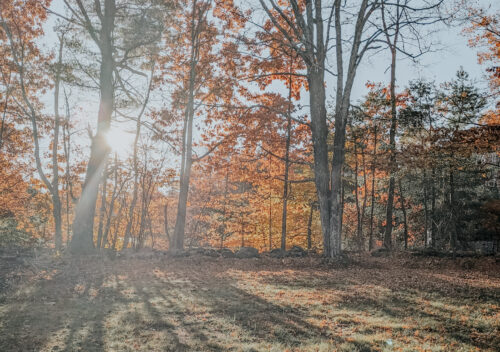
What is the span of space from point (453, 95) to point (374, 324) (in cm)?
1593

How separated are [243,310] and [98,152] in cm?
1030

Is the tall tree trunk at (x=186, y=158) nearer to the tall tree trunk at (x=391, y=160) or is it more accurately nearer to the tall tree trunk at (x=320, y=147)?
the tall tree trunk at (x=320, y=147)

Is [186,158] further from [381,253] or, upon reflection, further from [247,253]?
[381,253]

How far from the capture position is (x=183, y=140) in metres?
15.5

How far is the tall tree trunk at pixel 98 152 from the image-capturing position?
12.6 metres

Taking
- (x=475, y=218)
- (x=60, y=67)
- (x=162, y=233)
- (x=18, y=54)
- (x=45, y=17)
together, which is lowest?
(x=162, y=233)

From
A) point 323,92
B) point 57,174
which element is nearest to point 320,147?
point 323,92

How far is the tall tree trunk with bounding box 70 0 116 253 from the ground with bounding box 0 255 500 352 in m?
3.22

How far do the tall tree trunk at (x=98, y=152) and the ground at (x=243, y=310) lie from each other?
322 centimetres

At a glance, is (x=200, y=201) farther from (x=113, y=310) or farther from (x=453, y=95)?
(x=113, y=310)

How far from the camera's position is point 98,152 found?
13102 millimetres

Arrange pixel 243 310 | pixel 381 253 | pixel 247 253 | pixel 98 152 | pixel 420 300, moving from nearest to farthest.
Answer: pixel 243 310 → pixel 420 300 → pixel 98 152 → pixel 247 253 → pixel 381 253

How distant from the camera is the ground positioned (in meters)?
3.95

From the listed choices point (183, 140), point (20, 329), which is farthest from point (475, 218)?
point (20, 329)
